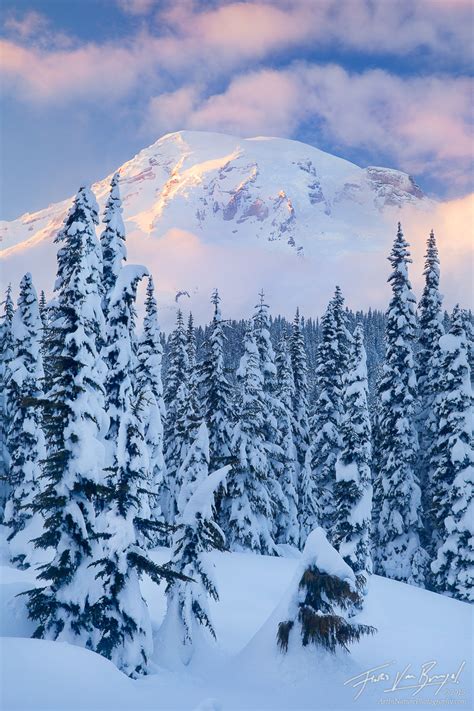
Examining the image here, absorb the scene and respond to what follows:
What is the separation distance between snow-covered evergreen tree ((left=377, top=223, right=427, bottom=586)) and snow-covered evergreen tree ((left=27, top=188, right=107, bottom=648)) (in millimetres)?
20138

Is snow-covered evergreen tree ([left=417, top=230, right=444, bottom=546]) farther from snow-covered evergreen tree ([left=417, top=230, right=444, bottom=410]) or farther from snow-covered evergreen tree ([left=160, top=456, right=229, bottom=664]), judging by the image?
snow-covered evergreen tree ([left=160, top=456, right=229, bottom=664])

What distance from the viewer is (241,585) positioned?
22062 mm

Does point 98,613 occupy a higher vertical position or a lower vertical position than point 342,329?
lower

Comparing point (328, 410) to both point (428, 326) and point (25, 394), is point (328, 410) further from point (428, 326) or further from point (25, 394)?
point (25, 394)

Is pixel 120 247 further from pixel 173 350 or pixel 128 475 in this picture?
pixel 173 350

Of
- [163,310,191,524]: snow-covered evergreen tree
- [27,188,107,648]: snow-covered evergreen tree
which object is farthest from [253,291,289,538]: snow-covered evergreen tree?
[27,188,107,648]: snow-covered evergreen tree

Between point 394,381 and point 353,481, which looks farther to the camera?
point 394,381

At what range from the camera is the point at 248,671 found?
41.3 ft

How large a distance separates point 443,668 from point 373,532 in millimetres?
17513

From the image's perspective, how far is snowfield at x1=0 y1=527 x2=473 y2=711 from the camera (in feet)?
31.2

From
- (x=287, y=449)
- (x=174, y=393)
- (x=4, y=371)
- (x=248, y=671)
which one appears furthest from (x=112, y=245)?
(x=174, y=393)

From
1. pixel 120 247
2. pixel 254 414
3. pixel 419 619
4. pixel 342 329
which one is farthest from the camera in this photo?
pixel 342 329

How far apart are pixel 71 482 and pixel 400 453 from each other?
836 inches

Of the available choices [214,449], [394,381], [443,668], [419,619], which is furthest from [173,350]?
[443,668]
